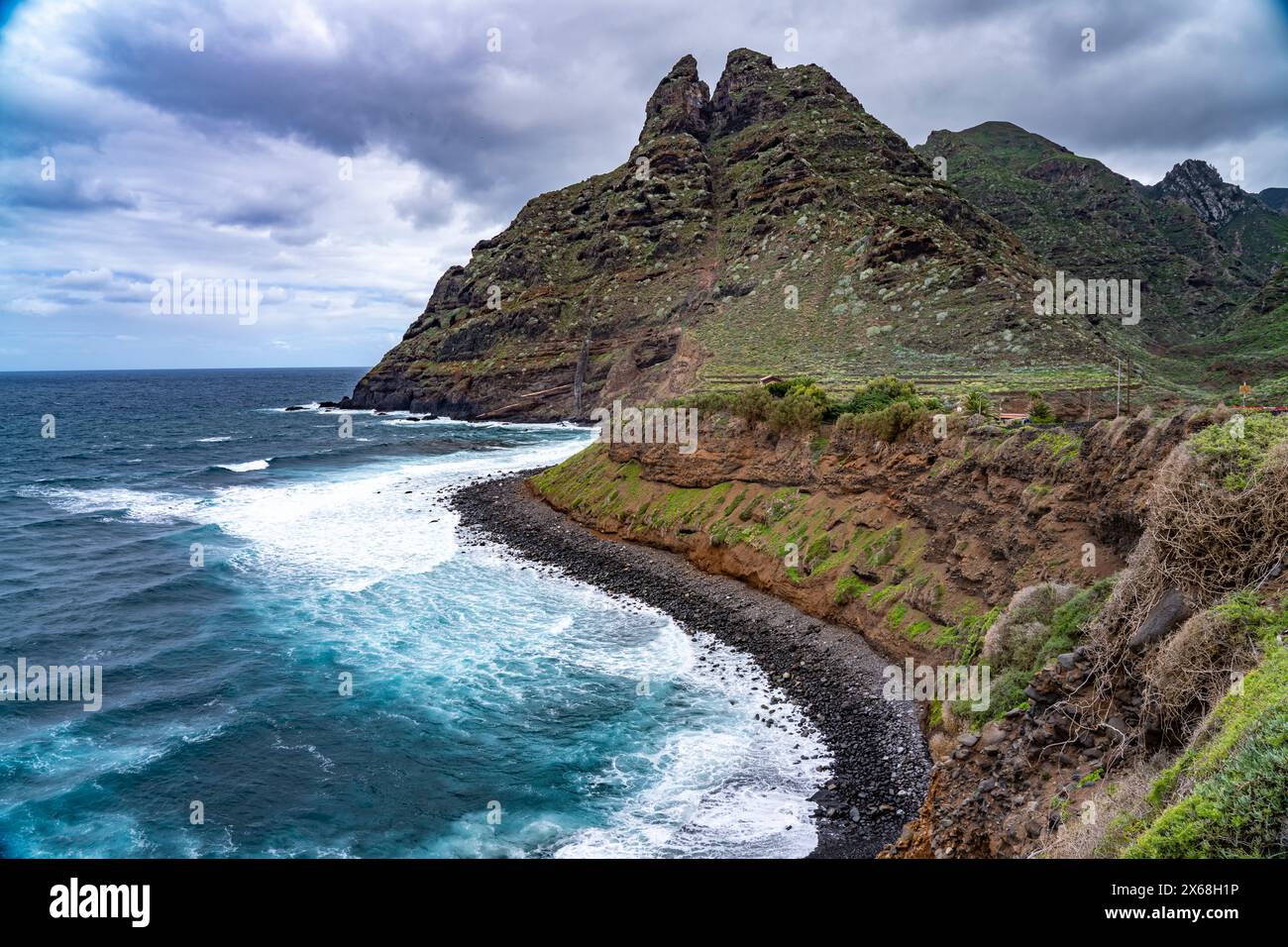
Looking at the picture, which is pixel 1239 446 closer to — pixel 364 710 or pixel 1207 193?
pixel 364 710

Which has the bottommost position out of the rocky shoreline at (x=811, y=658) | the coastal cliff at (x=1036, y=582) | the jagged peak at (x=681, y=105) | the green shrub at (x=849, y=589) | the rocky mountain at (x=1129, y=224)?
the rocky shoreline at (x=811, y=658)

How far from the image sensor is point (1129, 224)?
108188 mm

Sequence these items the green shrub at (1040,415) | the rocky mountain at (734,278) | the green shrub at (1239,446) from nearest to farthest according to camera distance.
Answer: the green shrub at (1239,446) → the green shrub at (1040,415) → the rocky mountain at (734,278)

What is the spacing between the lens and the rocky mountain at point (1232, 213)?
116938 mm

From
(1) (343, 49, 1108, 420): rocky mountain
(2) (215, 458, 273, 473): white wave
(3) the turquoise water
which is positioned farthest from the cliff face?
(2) (215, 458, 273, 473): white wave

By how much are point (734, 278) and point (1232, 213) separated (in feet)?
344

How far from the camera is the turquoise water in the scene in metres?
16.6

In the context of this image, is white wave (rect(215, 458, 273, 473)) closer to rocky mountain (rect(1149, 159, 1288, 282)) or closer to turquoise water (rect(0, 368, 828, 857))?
turquoise water (rect(0, 368, 828, 857))

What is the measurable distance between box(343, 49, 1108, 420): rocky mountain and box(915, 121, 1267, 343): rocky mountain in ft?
28.0

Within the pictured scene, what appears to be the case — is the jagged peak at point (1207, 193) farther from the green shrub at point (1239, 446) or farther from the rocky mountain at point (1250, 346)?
the green shrub at point (1239, 446)

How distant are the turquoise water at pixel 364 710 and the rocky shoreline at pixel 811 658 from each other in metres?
0.82

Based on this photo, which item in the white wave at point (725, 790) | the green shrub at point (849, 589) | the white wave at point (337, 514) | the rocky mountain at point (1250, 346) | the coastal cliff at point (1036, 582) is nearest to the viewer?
the coastal cliff at point (1036, 582)

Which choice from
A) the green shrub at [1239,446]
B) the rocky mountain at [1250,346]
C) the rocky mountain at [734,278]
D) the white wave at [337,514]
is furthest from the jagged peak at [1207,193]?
the green shrub at [1239,446]

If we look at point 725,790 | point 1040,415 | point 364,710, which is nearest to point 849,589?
point 1040,415
